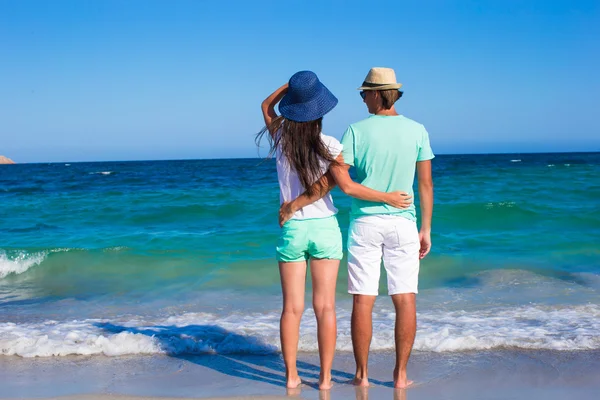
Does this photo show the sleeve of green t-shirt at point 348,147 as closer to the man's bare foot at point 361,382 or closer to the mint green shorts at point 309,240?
the mint green shorts at point 309,240

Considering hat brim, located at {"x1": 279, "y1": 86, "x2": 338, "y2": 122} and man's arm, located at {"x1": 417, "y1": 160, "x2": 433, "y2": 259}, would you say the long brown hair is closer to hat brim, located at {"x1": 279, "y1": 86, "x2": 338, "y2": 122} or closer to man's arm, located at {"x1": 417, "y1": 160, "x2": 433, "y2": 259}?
hat brim, located at {"x1": 279, "y1": 86, "x2": 338, "y2": 122}

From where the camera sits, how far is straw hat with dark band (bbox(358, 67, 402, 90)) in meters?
3.23

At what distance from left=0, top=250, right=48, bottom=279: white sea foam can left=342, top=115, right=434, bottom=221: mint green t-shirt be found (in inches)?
264

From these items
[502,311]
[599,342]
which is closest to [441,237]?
[502,311]

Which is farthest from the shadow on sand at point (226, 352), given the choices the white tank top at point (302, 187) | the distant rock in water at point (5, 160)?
the distant rock in water at point (5, 160)

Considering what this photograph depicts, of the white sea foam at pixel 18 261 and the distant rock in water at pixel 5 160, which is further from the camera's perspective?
the distant rock in water at pixel 5 160

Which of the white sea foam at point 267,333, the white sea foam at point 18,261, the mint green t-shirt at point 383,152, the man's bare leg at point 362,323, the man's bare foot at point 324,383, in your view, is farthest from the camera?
the white sea foam at point 18,261

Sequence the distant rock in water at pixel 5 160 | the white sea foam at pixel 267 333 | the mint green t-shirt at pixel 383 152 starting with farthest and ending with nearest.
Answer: the distant rock in water at pixel 5 160 < the white sea foam at pixel 267 333 < the mint green t-shirt at pixel 383 152

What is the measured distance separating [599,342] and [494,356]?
0.89 meters

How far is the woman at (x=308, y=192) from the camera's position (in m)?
3.18

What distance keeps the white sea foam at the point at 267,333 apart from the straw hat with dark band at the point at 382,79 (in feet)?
6.94

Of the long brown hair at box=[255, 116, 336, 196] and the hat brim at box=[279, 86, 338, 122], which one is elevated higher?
the hat brim at box=[279, 86, 338, 122]

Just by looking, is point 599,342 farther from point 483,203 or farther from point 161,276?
point 483,203

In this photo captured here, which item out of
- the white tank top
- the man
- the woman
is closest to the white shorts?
the man
